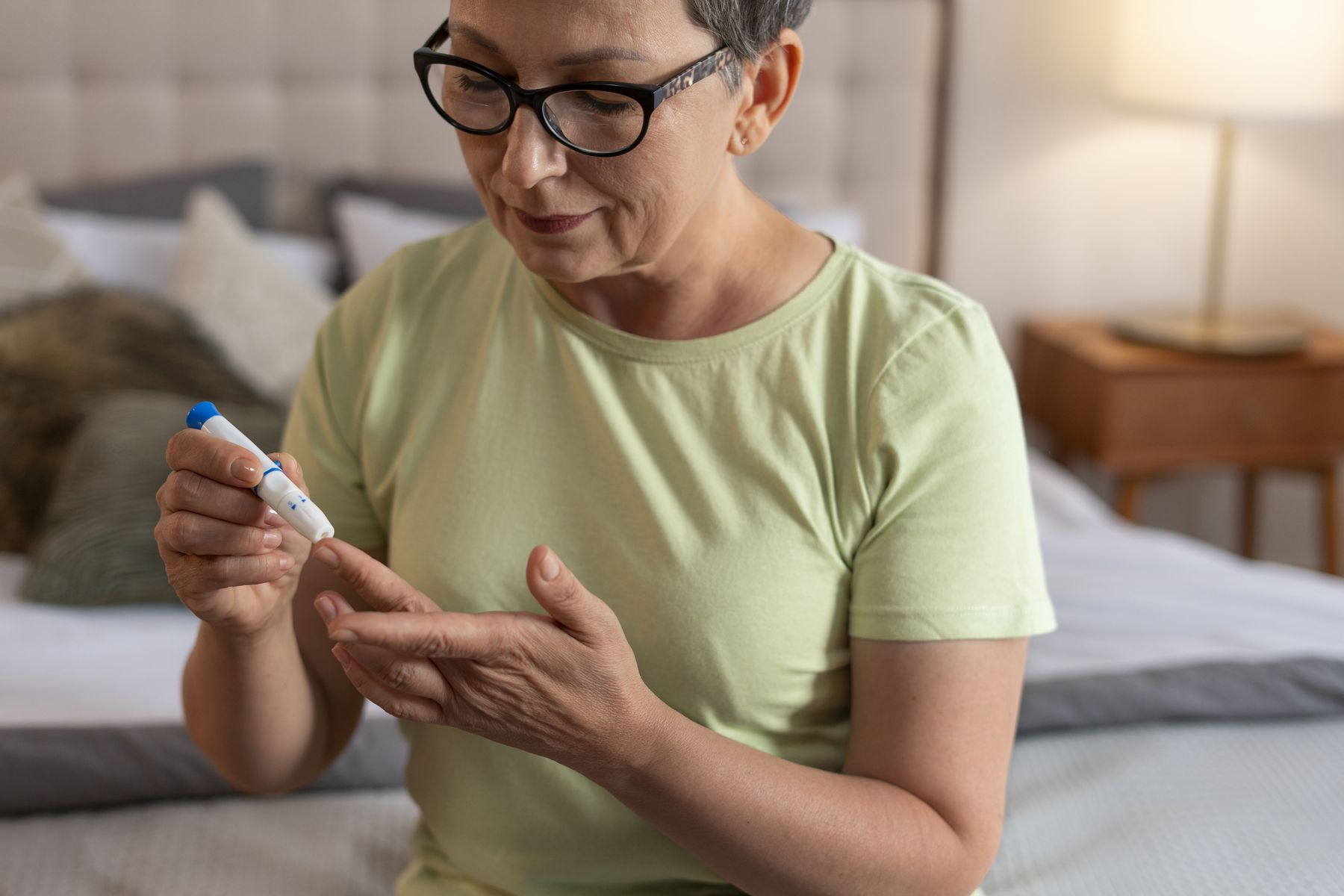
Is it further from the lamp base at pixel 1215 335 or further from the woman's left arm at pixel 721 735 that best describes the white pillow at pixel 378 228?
the woman's left arm at pixel 721 735

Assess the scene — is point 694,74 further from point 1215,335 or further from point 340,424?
point 1215,335

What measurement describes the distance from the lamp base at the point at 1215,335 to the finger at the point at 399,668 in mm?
2203

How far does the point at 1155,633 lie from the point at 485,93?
1104 mm

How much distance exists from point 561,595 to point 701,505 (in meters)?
0.22

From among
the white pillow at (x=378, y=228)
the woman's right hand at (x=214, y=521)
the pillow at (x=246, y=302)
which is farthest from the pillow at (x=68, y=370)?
the woman's right hand at (x=214, y=521)

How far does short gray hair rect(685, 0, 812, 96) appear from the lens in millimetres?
798

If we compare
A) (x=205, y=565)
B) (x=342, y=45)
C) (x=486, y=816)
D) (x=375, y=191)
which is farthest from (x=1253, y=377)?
(x=205, y=565)

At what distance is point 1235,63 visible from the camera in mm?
2396

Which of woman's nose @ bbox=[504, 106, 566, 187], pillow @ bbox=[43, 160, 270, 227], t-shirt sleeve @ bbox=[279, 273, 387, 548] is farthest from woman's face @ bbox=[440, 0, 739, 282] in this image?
pillow @ bbox=[43, 160, 270, 227]

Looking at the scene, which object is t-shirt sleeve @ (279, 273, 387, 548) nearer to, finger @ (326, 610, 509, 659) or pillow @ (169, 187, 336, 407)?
finger @ (326, 610, 509, 659)

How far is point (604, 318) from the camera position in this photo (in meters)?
0.95

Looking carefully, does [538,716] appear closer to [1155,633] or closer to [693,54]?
[693,54]

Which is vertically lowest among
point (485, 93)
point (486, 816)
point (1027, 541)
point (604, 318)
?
point (486, 816)

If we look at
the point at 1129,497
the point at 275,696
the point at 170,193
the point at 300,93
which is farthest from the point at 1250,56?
the point at 275,696
